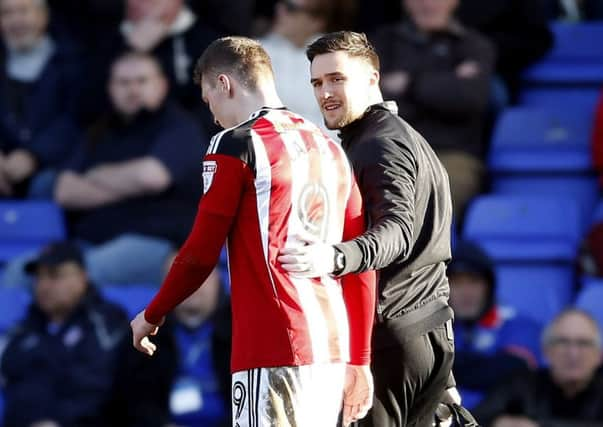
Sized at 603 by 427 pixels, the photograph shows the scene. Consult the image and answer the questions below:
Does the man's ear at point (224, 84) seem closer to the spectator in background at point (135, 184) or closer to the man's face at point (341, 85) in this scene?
the man's face at point (341, 85)

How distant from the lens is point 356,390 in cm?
511

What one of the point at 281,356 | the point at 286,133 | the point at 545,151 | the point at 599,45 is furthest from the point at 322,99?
the point at 599,45

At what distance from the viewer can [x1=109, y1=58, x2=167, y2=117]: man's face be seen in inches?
390

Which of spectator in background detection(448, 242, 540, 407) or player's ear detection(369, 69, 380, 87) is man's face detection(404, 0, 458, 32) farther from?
player's ear detection(369, 69, 380, 87)

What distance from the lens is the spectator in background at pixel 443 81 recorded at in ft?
32.0

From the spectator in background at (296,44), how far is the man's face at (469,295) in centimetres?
173

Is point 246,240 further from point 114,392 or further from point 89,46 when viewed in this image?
point 89,46

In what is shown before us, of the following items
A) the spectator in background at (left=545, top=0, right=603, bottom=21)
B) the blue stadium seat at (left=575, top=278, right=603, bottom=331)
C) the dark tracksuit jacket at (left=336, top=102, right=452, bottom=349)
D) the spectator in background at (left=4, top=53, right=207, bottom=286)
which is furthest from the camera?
the spectator in background at (left=545, top=0, right=603, bottom=21)

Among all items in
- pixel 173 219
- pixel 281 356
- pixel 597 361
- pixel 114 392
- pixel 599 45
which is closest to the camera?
pixel 281 356

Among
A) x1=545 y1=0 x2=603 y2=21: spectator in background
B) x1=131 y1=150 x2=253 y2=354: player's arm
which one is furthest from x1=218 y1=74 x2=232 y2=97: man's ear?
x1=545 y1=0 x2=603 y2=21: spectator in background

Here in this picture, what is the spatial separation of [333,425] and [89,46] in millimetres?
6408

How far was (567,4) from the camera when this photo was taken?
11.3 m

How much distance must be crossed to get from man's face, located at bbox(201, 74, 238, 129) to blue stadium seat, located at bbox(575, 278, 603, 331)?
4.04 m

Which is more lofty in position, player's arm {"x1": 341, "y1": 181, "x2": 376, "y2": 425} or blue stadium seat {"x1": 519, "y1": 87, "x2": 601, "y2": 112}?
player's arm {"x1": 341, "y1": 181, "x2": 376, "y2": 425}
